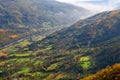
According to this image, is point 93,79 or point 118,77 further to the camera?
point 93,79

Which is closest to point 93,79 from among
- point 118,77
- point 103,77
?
point 103,77

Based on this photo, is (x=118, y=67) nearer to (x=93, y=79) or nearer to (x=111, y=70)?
(x=111, y=70)

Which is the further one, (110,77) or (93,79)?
(93,79)

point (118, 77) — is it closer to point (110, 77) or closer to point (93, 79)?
point (110, 77)

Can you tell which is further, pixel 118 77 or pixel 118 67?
pixel 118 67

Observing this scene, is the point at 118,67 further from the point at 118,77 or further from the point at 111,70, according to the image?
the point at 118,77

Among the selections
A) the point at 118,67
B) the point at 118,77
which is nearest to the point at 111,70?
the point at 118,67
